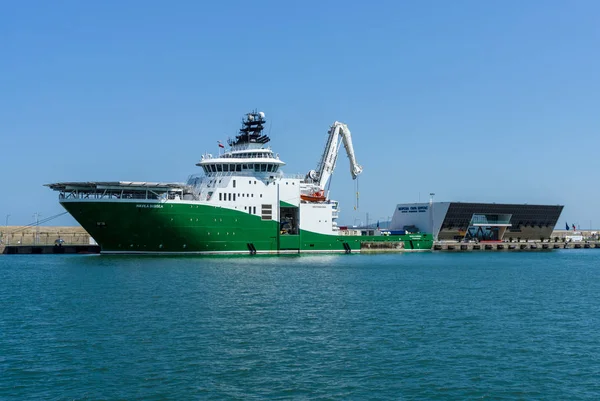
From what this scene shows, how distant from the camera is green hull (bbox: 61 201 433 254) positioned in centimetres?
4884

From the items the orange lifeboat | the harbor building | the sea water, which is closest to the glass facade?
the harbor building

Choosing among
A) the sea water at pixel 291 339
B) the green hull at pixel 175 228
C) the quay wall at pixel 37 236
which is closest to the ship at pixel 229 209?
the green hull at pixel 175 228

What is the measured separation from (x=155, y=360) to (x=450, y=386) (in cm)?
789

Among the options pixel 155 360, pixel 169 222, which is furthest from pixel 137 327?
pixel 169 222

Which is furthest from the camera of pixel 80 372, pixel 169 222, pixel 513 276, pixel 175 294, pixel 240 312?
pixel 169 222

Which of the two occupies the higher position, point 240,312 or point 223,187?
point 223,187

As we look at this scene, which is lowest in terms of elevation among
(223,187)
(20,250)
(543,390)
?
(543,390)

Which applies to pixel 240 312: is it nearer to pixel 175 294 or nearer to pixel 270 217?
pixel 175 294

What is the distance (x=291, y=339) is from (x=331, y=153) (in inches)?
1874

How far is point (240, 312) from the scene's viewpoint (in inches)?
979

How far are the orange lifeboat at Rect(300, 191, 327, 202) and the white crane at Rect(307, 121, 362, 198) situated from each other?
0.39 meters

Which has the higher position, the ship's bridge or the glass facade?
the ship's bridge

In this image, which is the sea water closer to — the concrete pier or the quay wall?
the quay wall

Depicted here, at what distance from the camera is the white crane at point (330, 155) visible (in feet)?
216
